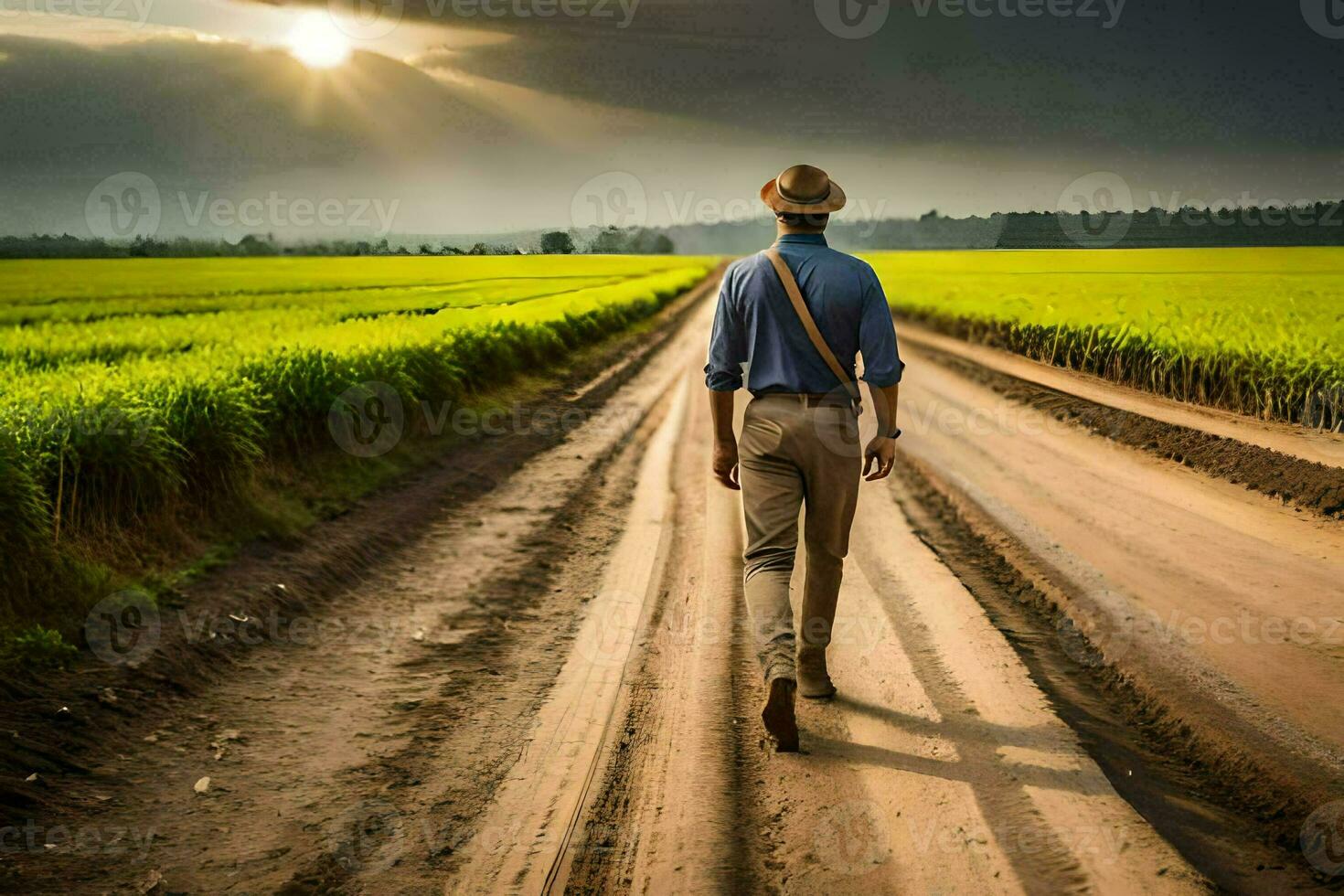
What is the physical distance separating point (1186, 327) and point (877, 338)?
45.0 ft

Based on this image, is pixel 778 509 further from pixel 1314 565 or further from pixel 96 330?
pixel 96 330

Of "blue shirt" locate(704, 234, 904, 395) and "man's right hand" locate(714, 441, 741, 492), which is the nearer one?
"blue shirt" locate(704, 234, 904, 395)

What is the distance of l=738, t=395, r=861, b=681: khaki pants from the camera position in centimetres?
457

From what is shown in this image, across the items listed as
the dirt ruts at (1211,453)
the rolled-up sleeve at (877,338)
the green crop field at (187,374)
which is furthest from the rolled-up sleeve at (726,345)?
the dirt ruts at (1211,453)

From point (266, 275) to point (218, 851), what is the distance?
31733mm

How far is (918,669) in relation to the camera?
532 centimetres
